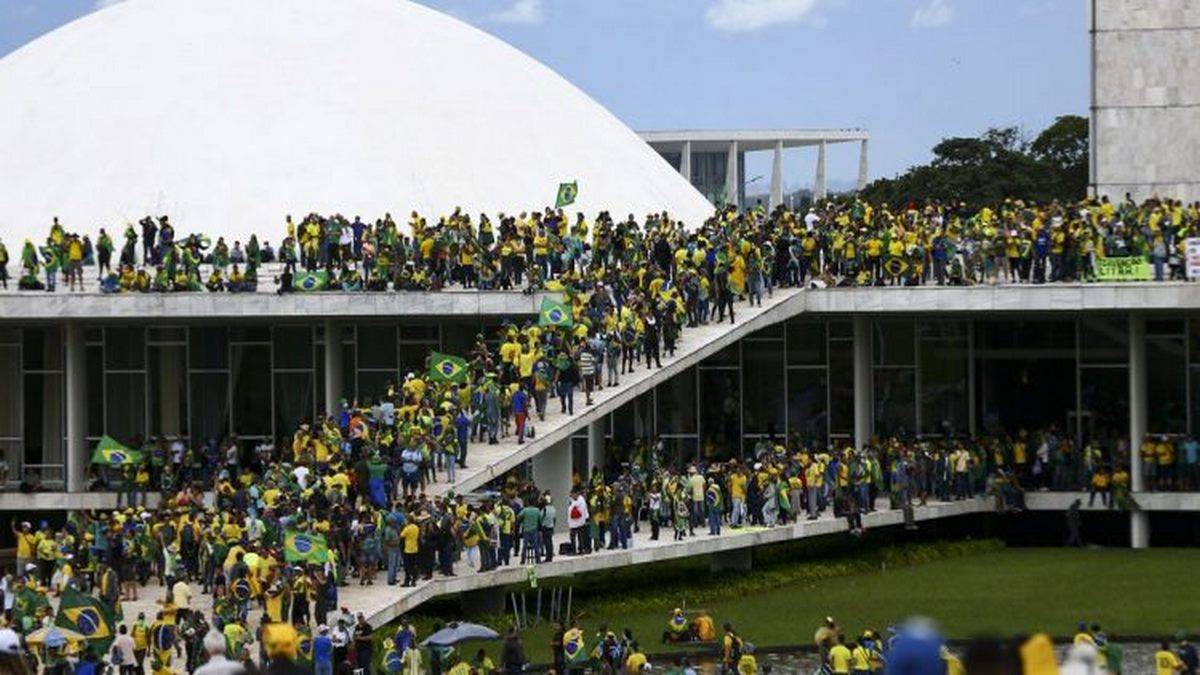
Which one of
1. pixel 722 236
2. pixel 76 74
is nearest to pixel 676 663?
pixel 722 236

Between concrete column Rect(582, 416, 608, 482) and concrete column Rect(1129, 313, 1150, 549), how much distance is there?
29.0 ft

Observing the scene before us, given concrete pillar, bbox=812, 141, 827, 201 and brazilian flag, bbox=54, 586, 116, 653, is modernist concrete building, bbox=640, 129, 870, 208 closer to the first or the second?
concrete pillar, bbox=812, 141, 827, 201

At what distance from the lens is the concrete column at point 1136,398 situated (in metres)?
43.3

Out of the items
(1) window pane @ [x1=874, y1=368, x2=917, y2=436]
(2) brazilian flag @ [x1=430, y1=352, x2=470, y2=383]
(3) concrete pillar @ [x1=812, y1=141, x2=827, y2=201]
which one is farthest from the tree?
(2) brazilian flag @ [x1=430, y1=352, x2=470, y2=383]

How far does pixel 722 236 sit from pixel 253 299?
797 cm

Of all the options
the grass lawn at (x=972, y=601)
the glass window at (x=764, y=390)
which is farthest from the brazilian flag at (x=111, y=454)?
the glass window at (x=764, y=390)

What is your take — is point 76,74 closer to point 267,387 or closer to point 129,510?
point 267,387

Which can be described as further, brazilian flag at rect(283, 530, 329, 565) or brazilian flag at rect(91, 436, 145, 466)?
brazilian flag at rect(91, 436, 145, 466)

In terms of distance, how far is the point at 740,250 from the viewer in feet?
135

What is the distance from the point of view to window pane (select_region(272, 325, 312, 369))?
1832 inches

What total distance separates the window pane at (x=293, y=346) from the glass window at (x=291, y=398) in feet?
0.64

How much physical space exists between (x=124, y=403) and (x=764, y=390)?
37.7ft

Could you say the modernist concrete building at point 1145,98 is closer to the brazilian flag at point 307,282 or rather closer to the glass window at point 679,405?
the glass window at point 679,405

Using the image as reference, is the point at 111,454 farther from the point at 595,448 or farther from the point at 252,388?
the point at 595,448
